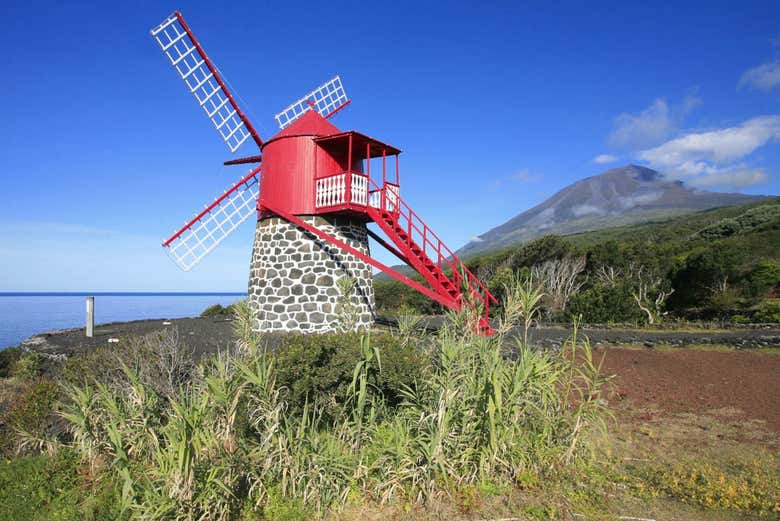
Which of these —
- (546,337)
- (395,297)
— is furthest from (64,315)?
(546,337)

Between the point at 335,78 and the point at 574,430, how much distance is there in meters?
15.2

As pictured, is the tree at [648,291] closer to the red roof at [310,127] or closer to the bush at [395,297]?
the bush at [395,297]

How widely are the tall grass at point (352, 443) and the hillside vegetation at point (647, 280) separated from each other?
10.3 meters

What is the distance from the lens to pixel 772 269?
17.3 m

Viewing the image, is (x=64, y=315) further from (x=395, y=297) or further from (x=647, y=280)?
(x=647, y=280)

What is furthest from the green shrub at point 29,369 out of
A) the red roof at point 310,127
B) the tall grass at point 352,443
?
the red roof at point 310,127

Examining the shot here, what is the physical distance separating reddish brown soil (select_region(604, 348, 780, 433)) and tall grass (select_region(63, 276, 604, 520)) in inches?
134

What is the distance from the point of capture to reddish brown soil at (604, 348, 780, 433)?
6.69 meters

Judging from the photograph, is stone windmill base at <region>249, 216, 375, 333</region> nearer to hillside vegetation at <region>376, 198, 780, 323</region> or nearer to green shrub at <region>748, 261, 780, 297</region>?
hillside vegetation at <region>376, 198, 780, 323</region>

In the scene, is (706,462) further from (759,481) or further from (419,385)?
(419,385)

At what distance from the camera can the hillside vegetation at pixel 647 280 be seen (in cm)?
1670

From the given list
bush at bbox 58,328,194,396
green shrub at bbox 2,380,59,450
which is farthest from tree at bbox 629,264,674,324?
green shrub at bbox 2,380,59,450

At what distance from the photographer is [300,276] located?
41.3ft

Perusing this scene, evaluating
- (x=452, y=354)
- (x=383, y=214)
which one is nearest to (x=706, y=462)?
A: (x=452, y=354)
